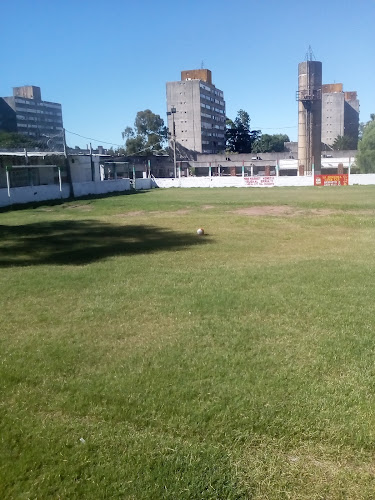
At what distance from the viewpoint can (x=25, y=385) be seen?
4508mm

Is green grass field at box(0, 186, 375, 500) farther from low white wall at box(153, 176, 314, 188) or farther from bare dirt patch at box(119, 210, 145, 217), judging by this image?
low white wall at box(153, 176, 314, 188)

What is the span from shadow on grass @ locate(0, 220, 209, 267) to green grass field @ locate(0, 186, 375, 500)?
104cm

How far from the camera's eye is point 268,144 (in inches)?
4284

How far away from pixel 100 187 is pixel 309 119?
48.1 meters

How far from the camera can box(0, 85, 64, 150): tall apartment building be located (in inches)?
3708

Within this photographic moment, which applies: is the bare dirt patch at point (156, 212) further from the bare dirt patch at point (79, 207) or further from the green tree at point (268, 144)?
the green tree at point (268, 144)

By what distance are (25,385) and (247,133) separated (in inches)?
4463

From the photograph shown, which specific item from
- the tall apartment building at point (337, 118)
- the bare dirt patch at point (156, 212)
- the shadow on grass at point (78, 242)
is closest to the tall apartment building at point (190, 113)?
the tall apartment building at point (337, 118)

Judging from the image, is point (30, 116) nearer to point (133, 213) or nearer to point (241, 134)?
point (241, 134)

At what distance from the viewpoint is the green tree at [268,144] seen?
108 meters

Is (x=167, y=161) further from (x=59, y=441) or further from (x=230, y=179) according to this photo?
(x=59, y=441)

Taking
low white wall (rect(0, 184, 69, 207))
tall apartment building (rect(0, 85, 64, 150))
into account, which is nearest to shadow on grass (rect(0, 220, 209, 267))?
low white wall (rect(0, 184, 69, 207))

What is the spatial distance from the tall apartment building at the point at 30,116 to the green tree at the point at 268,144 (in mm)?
45716

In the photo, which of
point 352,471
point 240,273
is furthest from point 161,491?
point 240,273
